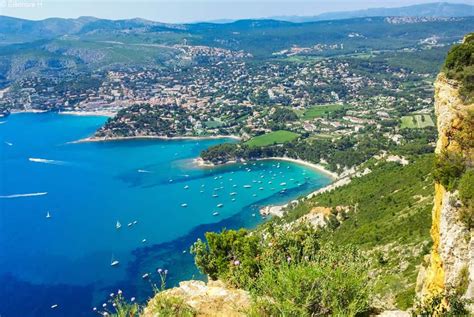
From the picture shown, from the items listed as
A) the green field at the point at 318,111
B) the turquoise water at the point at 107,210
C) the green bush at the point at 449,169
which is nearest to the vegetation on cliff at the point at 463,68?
the green bush at the point at 449,169

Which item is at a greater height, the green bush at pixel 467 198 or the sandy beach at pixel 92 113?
the green bush at pixel 467 198

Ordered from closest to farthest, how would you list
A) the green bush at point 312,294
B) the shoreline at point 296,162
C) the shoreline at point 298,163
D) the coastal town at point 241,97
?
the green bush at point 312,294 < the shoreline at point 298,163 < the shoreline at point 296,162 < the coastal town at point 241,97

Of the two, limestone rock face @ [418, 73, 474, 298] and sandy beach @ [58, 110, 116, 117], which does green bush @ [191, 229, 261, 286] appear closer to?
limestone rock face @ [418, 73, 474, 298]

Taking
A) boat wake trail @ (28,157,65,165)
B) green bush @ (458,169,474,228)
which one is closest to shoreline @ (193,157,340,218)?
boat wake trail @ (28,157,65,165)

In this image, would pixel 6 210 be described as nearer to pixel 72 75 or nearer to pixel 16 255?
pixel 16 255

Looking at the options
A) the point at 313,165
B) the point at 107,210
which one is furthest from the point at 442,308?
the point at 313,165

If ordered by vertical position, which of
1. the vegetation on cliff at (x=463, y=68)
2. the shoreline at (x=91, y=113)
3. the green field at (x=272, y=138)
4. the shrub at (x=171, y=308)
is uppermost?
the vegetation on cliff at (x=463, y=68)

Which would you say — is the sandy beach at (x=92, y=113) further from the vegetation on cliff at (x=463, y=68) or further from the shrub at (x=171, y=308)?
the shrub at (x=171, y=308)
